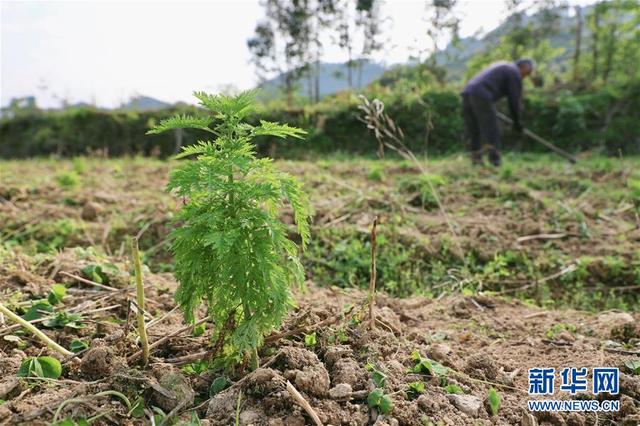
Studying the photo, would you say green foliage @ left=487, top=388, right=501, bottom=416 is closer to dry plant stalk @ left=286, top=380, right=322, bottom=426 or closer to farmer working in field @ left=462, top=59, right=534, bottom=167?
dry plant stalk @ left=286, top=380, right=322, bottom=426

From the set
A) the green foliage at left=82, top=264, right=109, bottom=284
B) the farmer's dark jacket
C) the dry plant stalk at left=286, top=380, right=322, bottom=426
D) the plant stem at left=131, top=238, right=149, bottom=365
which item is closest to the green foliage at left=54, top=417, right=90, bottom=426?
the plant stem at left=131, top=238, right=149, bottom=365

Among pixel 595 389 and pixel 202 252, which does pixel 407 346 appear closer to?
pixel 595 389

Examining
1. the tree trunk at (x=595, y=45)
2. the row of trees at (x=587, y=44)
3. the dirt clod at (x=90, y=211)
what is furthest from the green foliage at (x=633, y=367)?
the tree trunk at (x=595, y=45)

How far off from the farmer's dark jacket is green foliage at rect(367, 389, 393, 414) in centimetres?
715

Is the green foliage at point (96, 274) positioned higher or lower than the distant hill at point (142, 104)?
lower

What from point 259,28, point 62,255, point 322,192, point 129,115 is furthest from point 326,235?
point 259,28

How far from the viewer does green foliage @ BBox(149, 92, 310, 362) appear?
1686 millimetres

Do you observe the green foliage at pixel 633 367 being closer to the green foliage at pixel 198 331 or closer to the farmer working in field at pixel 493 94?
the green foliage at pixel 198 331

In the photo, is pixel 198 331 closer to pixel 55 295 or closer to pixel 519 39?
pixel 55 295

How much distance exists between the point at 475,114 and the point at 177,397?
Answer: 25.1ft

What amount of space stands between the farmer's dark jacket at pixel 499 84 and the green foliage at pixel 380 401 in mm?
7153

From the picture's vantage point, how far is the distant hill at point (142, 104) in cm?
1681

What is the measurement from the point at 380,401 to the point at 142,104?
18546mm

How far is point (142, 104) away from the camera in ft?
60.3
